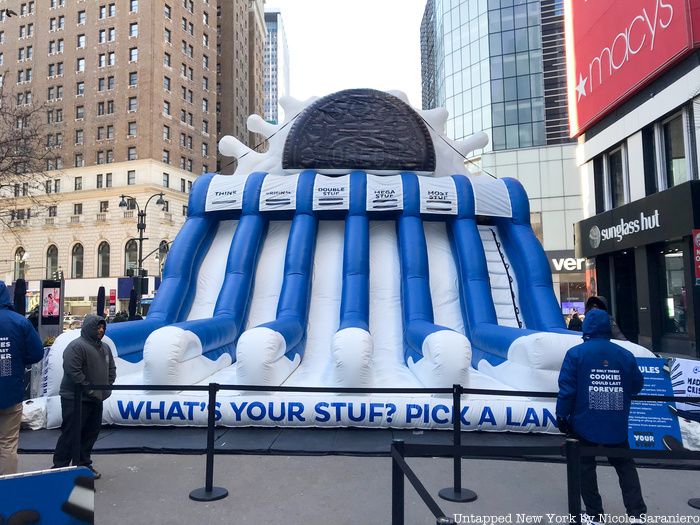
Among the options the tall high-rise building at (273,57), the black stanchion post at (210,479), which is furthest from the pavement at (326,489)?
the tall high-rise building at (273,57)

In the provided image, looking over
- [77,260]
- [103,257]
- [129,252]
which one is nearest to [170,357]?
[129,252]

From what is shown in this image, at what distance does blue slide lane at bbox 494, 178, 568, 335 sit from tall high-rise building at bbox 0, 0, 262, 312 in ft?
99.0

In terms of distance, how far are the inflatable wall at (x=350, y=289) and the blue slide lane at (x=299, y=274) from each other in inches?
1.1

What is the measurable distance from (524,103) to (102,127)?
27.5m

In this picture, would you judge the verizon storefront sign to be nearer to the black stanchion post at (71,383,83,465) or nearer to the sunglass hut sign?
the sunglass hut sign

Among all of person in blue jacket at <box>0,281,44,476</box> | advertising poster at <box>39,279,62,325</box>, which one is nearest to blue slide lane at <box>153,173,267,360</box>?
person in blue jacket at <box>0,281,44,476</box>

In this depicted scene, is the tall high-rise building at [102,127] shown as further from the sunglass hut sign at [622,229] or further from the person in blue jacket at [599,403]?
the person in blue jacket at [599,403]

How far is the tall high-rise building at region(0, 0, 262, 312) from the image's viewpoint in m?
35.8

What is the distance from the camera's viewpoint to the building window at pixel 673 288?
1240 cm

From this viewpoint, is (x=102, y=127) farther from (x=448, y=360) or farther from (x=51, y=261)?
(x=448, y=360)

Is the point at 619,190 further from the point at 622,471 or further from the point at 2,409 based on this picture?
the point at 2,409

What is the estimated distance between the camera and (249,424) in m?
5.36

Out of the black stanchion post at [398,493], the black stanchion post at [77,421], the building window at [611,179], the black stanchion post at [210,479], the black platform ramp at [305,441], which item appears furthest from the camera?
the building window at [611,179]

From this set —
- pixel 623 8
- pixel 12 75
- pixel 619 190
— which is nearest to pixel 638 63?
pixel 623 8
